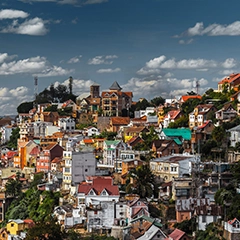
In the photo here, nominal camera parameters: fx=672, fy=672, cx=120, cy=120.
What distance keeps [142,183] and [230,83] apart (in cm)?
2133

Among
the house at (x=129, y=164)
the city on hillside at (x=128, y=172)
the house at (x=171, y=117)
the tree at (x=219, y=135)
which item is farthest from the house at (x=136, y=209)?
the house at (x=171, y=117)

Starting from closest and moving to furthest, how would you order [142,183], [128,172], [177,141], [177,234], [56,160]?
1. [177,234]
2. [142,183]
3. [128,172]
4. [177,141]
5. [56,160]

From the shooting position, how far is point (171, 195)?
133 feet

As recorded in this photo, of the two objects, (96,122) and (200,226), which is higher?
(96,122)

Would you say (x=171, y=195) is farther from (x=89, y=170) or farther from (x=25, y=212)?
(x=25, y=212)

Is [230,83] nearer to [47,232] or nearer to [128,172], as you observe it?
[128,172]

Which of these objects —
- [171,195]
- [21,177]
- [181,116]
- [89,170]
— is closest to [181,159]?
[171,195]

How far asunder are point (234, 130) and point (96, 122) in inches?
1005

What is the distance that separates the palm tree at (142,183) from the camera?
41.2 m

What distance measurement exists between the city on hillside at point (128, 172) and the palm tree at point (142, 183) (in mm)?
66

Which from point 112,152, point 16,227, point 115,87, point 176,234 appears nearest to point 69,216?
point 16,227

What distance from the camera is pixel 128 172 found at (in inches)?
1780

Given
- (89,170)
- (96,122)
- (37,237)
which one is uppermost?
(96,122)

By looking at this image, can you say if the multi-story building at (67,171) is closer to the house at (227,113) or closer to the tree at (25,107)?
the house at (227,113)
